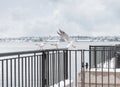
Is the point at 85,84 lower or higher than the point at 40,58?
lower

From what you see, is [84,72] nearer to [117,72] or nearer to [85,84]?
[85,84]

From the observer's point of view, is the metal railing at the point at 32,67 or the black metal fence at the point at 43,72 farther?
the black metal fence at the point at 43,72

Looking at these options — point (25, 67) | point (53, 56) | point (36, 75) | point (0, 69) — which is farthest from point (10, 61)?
point (53, 56)

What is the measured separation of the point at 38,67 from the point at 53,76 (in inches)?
32.2

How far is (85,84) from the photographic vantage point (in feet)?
28.7

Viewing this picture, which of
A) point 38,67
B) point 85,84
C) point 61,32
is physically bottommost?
point 85,84

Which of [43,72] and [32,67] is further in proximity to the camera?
[43,72]

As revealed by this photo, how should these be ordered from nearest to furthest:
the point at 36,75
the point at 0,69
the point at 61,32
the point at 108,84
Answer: the point at 0,69 < the point at 36,75 < the point at 108,84 < the point at 61,32

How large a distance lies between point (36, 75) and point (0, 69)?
1.43 meters

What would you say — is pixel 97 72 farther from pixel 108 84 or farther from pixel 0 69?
pixel 0 69

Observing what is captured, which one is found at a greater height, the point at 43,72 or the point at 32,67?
the point at 32,67

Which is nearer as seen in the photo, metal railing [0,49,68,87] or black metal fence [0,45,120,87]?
metal railing [0,49,68,87]

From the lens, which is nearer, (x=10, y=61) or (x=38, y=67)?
(x=10, y=61)

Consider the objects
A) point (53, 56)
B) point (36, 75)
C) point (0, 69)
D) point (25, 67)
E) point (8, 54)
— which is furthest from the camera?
point (53, 56)
